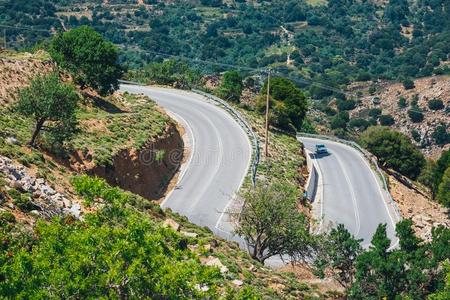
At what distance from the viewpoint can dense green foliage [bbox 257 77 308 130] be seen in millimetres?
76562

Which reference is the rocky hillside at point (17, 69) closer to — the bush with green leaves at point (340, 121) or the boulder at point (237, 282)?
the boulder at point (237, 282)

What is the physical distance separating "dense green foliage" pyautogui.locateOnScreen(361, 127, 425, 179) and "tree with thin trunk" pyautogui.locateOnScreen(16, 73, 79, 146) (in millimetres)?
46810

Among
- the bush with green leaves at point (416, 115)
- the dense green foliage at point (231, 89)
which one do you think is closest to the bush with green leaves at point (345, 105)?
the bush with green leaves at point (416, 115)

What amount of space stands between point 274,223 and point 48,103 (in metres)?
14.2

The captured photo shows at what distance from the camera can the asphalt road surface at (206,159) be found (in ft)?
161

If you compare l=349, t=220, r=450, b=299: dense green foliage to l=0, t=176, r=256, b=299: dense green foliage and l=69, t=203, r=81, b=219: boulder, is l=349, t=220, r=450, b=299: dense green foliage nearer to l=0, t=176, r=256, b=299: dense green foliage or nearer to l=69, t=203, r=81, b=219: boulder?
l=69, t=203, r=81, b=219: boulder

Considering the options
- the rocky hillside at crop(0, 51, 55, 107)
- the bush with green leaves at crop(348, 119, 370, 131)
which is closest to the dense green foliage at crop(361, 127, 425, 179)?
the rocky hillside at crop(0, 51, 55, 107)

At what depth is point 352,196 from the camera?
65.1 meters

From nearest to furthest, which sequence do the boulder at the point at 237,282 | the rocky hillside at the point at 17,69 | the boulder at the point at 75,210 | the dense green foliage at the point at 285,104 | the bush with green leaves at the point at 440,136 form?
the boulder at the point at 237,282, the boulder at the point at 75,210, the rocky hillside at the point at 17,69, the dense green foliage at the point at 285,104, the bush with green leaves at the point at 440,136

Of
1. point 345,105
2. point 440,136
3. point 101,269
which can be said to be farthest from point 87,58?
point 345,105

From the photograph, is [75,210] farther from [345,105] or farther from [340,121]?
[345,105]

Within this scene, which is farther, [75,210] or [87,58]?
→ [87,58]

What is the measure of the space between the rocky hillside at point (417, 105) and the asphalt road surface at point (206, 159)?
65125 mm

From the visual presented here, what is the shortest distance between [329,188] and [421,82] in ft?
320
